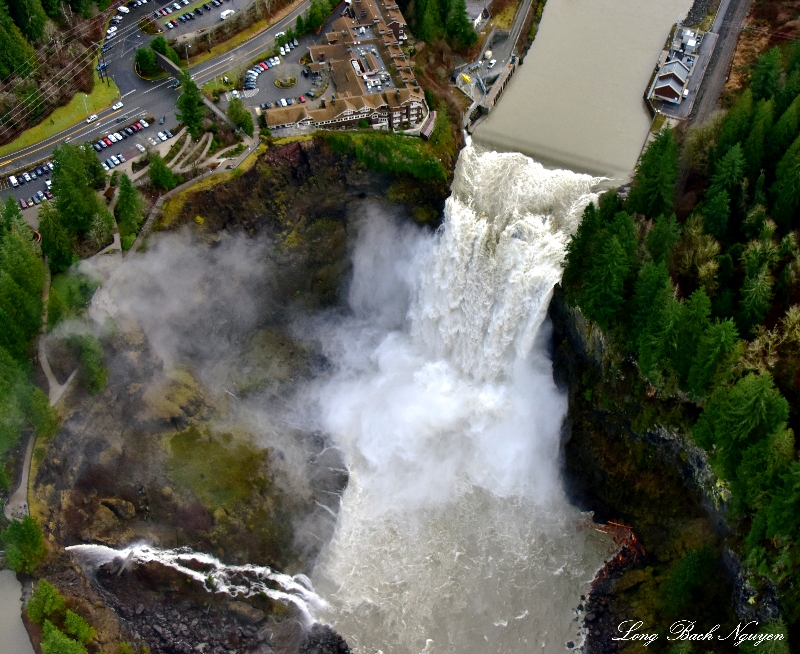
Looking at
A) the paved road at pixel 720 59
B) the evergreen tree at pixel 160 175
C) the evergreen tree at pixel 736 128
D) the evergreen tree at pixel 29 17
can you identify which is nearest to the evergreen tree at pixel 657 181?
the evergreen tree at pixel 736 128

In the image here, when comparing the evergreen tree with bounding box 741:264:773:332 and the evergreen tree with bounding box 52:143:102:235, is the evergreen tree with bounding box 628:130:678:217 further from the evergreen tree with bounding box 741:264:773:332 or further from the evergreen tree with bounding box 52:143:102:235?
the evergreen tree with bounding box 52:143:102:235

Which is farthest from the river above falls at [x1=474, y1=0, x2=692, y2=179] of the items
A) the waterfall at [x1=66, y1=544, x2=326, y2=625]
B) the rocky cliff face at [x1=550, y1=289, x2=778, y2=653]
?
the waterfall at [x1=66, y1=544, x2=326, y2=625]

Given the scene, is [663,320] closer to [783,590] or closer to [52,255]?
[783,590]

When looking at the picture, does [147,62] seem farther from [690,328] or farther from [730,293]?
[730,293]

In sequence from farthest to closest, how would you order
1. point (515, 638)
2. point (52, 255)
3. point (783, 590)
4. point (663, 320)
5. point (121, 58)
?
point (121, 58) < point (52, 255) < point (515, 638) < point (663, 320) < point (783, 590)

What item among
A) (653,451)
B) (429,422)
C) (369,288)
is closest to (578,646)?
(653,451)

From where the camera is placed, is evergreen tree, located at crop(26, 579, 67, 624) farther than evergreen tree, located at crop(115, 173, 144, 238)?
No

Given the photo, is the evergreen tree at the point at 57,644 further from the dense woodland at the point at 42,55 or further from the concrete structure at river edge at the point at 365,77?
the dense woodland at the point at 42,55

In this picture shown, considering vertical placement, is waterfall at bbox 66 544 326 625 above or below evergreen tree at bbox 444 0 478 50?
below
